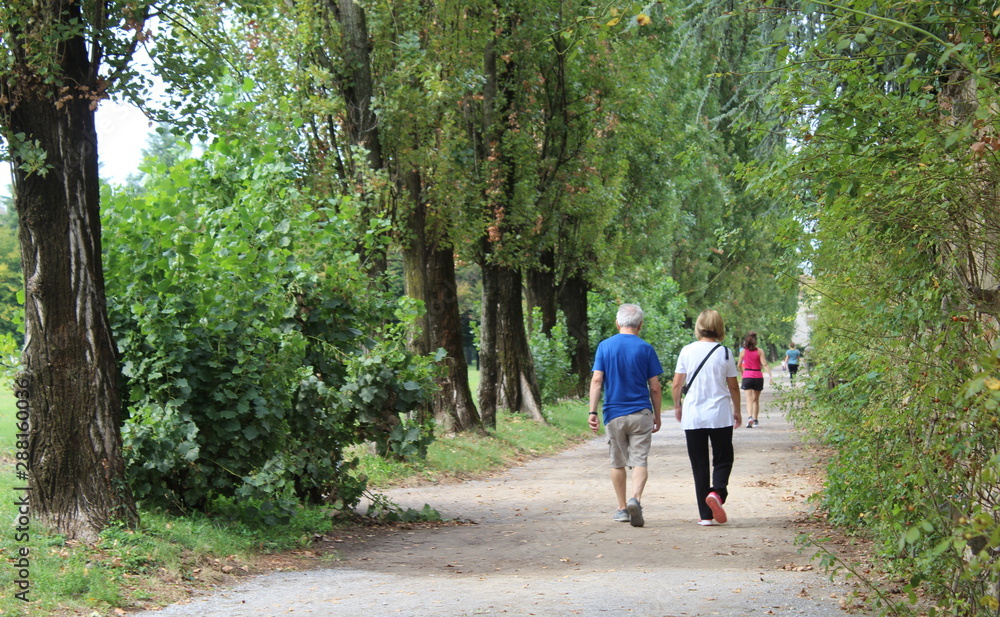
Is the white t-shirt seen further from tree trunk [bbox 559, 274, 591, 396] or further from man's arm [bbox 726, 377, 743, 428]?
tree trunk [bbox 559, 274, 591, 396]

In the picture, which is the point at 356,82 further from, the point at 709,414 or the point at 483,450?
the point at 709,414

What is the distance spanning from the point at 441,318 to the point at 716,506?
865 centimetres

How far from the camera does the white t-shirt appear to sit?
30.4 feet

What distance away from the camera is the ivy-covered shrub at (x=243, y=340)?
7.88 meters

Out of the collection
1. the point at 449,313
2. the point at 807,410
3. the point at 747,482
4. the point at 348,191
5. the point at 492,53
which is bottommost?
the point at 747,482

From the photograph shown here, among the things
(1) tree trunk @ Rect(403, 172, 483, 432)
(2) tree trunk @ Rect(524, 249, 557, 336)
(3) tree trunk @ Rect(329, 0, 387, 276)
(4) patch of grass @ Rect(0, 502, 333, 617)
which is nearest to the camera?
(4) patch of grass @ Rect(0, 502, 333, 617)

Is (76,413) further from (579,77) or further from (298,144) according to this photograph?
(579,77)

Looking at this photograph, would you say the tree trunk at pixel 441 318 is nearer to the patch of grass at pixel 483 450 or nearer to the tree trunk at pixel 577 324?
the patch of grass at pixel 483 450

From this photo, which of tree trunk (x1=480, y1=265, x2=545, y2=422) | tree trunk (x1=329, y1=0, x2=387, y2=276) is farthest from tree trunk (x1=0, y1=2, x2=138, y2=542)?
tree trunk (x1=480, y1=265, x2=545, y2=422)

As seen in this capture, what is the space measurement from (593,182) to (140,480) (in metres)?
14.7

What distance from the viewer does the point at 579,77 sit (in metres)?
20.6

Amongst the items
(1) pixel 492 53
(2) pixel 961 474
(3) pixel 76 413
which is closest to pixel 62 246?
(3) pixel 76 413

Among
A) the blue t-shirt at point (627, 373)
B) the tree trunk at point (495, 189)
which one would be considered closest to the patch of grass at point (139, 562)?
the blue t-shirt at point (627, 373)

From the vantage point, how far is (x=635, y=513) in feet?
30.1
